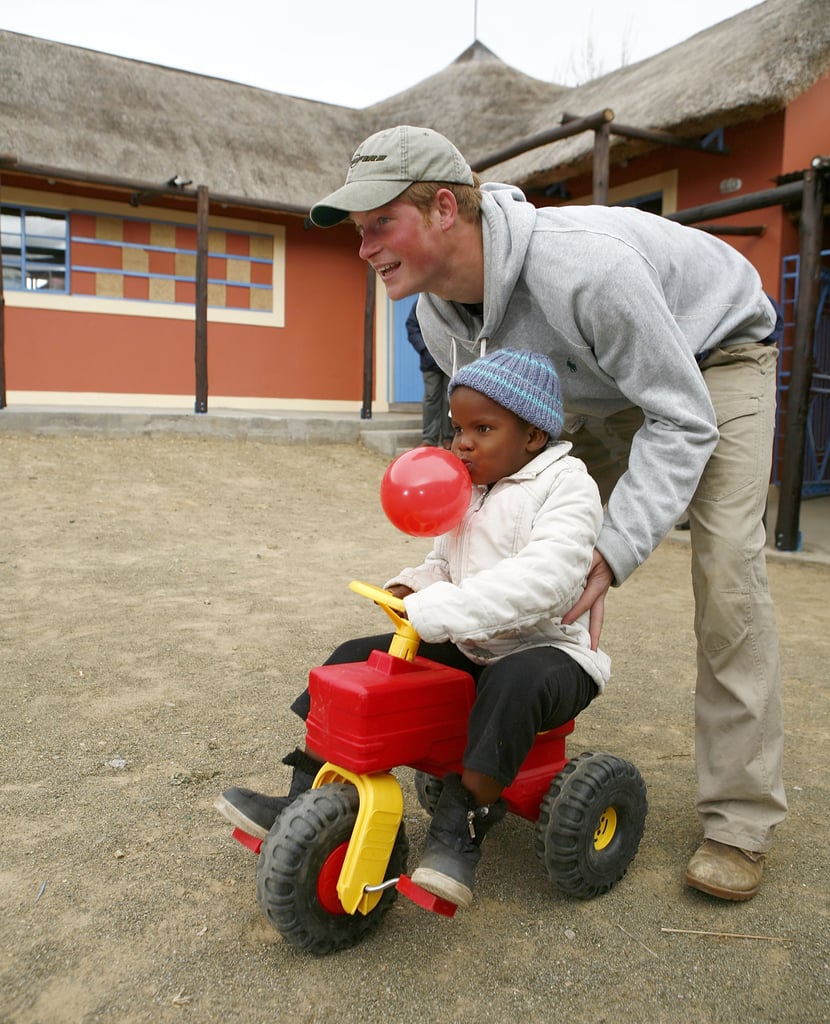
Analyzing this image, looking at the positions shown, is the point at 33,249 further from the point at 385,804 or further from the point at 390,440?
the point at 385,804

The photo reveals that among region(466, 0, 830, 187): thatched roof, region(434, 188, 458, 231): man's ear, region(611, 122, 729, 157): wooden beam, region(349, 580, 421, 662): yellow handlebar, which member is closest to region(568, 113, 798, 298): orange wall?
region(611, 122, 729, 157): wooden beam

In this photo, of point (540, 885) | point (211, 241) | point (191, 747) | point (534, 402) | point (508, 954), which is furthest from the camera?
point (211, 241)

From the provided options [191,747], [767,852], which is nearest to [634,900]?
[767,852]

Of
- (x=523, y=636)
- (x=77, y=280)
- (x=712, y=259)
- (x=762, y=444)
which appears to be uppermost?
(x=77, y=280)

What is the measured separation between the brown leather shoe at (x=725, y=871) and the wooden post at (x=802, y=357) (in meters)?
4.79

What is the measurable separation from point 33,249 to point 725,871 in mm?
11171

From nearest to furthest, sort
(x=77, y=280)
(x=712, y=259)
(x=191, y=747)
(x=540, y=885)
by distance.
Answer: (x=540, y=885) → (x=712, y=259) → (x=191, y=747) → (x=77, y=280)

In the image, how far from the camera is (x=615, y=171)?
32.8ft

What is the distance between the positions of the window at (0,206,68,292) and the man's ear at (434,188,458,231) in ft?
33.9

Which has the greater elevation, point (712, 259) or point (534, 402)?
point (712, 259)

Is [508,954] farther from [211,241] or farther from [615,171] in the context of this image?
[211,241]

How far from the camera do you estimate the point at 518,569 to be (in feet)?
5.69

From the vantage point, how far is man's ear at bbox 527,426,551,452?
1.94 m

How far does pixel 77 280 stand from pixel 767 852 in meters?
11.0
